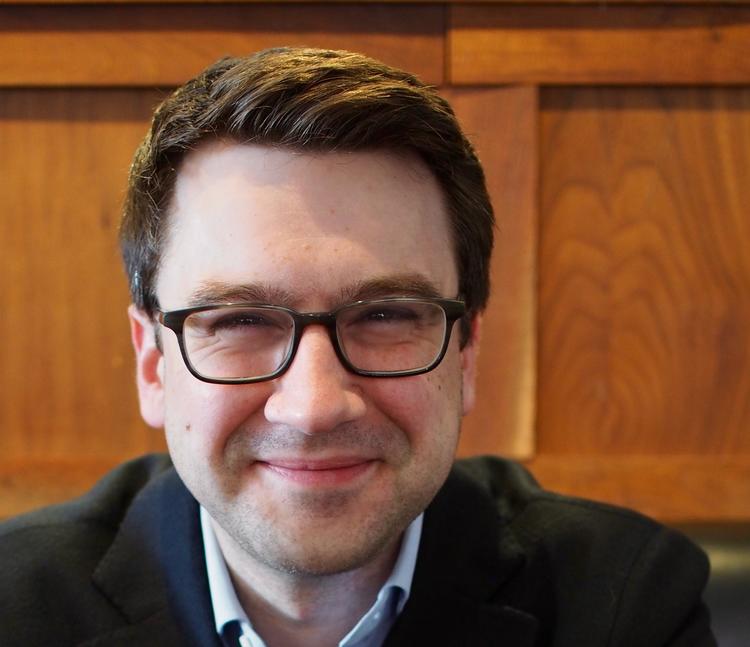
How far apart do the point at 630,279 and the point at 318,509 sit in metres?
0.77

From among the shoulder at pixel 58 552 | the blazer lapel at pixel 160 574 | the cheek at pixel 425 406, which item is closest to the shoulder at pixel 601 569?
the cheek at pixel 425 406

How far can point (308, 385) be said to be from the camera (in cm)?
86

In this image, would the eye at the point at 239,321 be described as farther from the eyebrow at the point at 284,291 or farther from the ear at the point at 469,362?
the ear at the point at 469,362

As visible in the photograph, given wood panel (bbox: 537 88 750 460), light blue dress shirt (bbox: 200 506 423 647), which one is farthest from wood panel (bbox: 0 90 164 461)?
wood panel (bbox: 537 88 750 460)

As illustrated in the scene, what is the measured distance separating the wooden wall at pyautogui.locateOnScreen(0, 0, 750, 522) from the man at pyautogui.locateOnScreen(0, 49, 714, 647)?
0.32 m

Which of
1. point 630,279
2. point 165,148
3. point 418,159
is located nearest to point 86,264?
point 165,148

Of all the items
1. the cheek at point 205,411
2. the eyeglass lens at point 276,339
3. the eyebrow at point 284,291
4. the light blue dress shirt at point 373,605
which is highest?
the eyebrow at point 284,291

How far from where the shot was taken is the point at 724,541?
1.25 metres

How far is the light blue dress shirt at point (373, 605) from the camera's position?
3.39 feet

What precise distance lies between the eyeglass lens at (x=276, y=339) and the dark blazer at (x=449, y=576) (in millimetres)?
284

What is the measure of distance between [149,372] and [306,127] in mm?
366

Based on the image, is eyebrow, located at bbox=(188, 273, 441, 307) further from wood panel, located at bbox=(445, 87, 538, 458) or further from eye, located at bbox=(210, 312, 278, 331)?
wood panel, located at bbox=(445, 87, 538, 458)

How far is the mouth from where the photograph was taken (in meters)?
0.90

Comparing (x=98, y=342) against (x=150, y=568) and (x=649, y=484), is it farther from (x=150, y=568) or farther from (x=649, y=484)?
(x=649, y=484)
